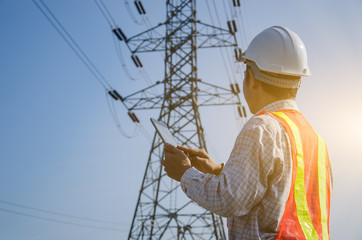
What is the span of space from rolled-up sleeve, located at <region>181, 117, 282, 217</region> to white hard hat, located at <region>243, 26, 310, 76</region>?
41 cm

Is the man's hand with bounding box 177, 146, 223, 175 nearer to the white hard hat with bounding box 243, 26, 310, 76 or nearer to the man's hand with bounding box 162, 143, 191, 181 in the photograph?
the man's hand with bounding box 162, 143, 191, 181

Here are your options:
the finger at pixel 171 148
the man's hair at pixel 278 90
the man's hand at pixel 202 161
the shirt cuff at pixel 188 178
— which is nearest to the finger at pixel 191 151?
the man's hand at pixel 202 161

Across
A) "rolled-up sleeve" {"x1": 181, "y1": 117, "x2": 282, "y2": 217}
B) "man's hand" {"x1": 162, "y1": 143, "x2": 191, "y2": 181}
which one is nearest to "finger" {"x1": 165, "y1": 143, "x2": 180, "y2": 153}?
"man's hand" {"x1": 162, "y1": 143, "x2": 191, "y2": 181}

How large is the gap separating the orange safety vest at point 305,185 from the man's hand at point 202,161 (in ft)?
1.79

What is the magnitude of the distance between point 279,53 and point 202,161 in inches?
27.7

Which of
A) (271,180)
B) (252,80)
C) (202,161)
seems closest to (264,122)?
(271,180)

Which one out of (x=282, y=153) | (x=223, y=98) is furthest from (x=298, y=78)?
(x=223, y=98)

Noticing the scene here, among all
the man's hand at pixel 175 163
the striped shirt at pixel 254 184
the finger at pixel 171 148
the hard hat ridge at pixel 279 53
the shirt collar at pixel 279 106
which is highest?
the hard hat ridge at pixel 279 53

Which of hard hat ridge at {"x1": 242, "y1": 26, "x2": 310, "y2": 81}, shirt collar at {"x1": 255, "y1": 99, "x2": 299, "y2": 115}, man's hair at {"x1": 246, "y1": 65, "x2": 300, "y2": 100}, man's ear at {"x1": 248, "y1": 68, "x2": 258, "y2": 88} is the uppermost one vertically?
hard hat ridge at {"x1": 242, "y1": 26, "x2": 310, "y2": 81}

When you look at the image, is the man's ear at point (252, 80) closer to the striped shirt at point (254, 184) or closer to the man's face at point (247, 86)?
the man's face at point (247, 86)

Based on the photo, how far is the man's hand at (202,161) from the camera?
6.94ft

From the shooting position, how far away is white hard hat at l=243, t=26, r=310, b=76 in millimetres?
1839

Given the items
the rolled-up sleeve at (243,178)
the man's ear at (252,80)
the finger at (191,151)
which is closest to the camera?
the rolled-up sleeve at (243,178)

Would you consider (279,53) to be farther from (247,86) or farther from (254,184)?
(254,184)
